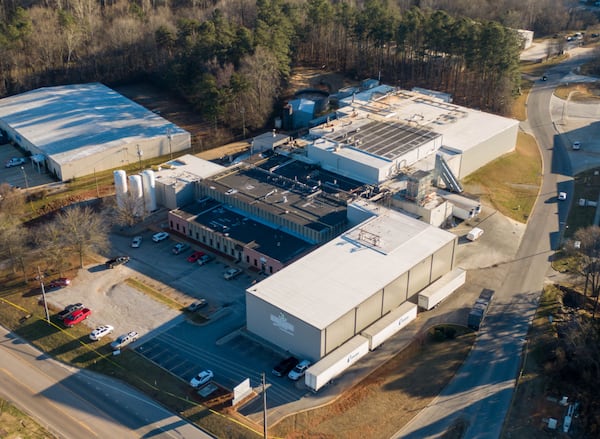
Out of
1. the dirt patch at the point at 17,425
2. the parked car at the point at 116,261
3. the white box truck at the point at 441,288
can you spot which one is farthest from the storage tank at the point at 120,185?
the white box truck at the point at 441,288

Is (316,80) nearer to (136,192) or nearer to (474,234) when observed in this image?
(136,192)

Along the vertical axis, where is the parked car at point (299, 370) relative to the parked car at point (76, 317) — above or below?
below

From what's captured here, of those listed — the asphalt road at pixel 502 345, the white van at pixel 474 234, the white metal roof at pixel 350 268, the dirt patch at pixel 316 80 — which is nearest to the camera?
the asphalt road at pixel 502 345

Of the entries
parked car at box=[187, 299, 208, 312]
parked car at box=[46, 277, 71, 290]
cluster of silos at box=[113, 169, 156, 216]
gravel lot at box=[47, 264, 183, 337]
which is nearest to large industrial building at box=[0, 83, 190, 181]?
cluster of silos at box=[113, 169, 156, 216]

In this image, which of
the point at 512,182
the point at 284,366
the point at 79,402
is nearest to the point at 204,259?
the point at 284,366

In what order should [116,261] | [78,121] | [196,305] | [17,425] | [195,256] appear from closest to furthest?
[17,425] → [196,305] → [116,261] → [195,256] → [78,121]

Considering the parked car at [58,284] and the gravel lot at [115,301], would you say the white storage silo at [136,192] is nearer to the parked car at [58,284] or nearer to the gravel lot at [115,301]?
the gravel lot at [115,301]
